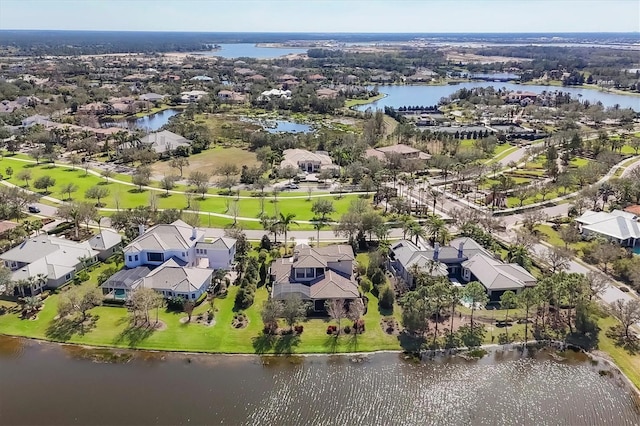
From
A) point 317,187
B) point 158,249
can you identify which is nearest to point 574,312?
point 158,249

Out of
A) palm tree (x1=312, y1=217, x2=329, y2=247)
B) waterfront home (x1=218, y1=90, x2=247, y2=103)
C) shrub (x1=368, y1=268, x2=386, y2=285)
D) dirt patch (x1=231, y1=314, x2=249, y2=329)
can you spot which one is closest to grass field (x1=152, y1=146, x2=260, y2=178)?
palm tree (x1=312, y1=217, x2=329, y2=247)

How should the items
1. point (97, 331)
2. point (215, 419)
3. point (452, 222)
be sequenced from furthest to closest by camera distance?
point (452, 222) < point (97, 331) < point (215, 419)

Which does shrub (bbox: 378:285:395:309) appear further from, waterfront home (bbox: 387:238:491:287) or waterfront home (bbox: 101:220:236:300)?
waterfront home (bbox: 101:220:236:300)

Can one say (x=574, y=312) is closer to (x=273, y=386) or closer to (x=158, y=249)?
(x=273, y=386)

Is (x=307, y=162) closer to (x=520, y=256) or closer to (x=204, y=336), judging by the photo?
(x=520, y=256)

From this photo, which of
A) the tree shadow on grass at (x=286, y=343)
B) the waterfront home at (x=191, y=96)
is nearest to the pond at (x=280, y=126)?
the waterfront home at (x=191, y=96)

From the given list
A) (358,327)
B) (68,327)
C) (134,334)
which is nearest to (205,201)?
(68,327)
